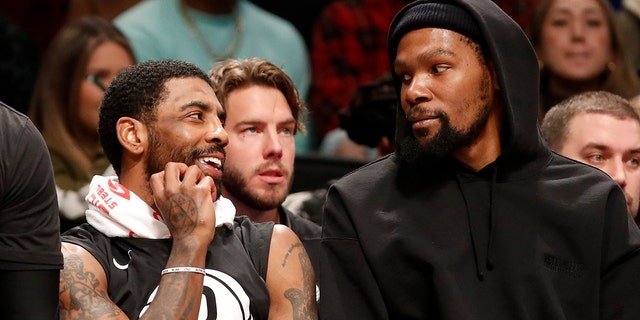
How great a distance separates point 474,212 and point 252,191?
42.0 inches

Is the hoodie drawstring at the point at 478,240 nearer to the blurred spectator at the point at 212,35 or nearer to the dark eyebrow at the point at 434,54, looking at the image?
the dark eyebrow at the point at 434,54

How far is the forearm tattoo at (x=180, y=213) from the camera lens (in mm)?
3273

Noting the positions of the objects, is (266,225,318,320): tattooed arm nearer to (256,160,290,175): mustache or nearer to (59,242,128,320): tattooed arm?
(59,242,128,320): tattooed arm

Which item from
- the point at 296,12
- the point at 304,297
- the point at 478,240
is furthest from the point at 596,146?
the point at 296,12

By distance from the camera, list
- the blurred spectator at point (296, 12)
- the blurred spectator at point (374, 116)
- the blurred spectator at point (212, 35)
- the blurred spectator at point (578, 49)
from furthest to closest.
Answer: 1. the blurred spectator at point (296, 12)
2. the blurred spectator at point (212, 35)
3. the blurred spectator at point (578, 49)
4. the blurred spectator at point (374, 116)

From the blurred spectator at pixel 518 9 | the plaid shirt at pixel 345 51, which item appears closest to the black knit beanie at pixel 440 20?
the plaid shirt at pixel 345 51

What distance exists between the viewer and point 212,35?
19.0ft

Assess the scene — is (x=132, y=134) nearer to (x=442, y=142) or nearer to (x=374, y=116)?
(x=442, y=142)

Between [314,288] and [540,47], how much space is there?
91.8 inches

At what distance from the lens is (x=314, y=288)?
3.45 metres

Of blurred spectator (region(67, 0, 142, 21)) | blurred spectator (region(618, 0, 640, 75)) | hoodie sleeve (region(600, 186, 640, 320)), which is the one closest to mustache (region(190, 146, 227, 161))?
hoodie sleeve (region(600, 186, 640, 320))

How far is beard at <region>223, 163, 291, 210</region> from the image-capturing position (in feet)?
13.6

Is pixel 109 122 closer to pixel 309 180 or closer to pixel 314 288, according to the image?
pixel 314 288

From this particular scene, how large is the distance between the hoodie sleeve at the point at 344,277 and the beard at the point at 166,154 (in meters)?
0.37
